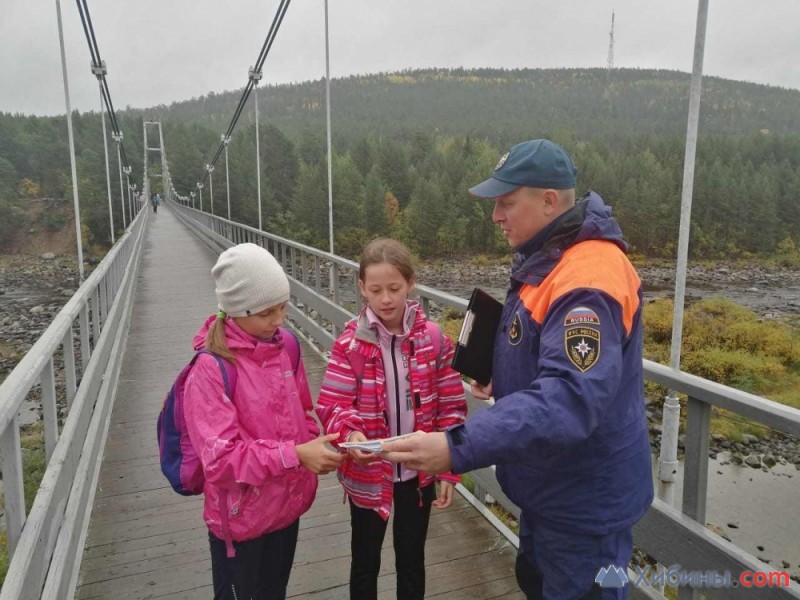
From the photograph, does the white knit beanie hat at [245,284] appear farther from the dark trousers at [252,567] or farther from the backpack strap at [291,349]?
the dark trousers at [252,567]

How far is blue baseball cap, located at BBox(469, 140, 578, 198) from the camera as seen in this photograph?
1.38m

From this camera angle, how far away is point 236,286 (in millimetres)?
1724

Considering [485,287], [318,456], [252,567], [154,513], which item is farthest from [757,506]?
[485,287]

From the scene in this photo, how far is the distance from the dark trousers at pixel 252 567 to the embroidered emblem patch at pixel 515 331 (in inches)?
36.8

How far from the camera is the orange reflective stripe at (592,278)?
1236 millimetres

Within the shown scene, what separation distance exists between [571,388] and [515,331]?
27 centimetres

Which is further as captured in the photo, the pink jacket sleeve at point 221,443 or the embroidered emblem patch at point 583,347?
the pink jacket sleeve at point 221,443

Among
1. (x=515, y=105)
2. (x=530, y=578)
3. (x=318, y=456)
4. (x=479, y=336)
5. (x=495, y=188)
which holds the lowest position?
(x=530, y=578)

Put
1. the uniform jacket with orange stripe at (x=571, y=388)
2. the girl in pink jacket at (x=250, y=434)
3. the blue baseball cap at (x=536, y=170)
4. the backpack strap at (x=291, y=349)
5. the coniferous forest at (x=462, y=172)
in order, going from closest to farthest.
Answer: the uniform jacket with orange stripe at (x=571, y=388) < the blue baseball cap at (x=536, y=170) < the girl in pink jacket at (x=250, y=434) < the backpack strap at (x=291, y=349) < the coniferous forest at (x=462, y=172)

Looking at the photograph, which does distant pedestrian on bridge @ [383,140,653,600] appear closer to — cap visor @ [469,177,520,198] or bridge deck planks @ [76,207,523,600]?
cap visor @ [469,177,520,198]

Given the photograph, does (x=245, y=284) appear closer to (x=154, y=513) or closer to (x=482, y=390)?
(x=482, y=390)

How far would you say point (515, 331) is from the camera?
141 cm

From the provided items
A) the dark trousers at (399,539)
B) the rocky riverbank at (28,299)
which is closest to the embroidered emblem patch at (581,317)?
the dark trousers at (399,539)

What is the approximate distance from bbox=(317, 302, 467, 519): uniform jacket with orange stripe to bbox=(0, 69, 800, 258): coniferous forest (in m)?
53.1
